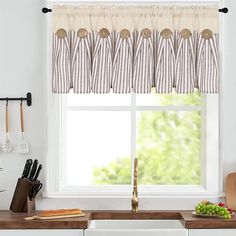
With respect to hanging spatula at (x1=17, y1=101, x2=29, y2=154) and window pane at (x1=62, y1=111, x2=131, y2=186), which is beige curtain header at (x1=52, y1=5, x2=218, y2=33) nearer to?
hanging spatula at (x1=17, y1=101, x2=29, y2=154)

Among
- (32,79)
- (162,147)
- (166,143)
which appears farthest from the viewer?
(166,143)

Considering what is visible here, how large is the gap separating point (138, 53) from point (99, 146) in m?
6.31

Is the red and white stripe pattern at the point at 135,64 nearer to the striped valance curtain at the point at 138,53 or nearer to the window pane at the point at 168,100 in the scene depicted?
the striped valance curtain at the point at 138,53

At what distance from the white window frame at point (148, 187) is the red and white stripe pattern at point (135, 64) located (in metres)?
0.14

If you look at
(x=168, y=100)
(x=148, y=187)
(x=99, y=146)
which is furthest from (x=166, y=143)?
(x=148, y=187)

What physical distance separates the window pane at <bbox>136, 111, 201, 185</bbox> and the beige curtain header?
808cm

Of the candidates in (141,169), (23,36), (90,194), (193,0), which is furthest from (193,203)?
(141,169)

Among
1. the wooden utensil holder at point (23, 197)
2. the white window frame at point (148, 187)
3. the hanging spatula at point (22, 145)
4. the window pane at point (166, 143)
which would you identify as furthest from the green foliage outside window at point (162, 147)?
the wooden utensil holder at point (23, 197)

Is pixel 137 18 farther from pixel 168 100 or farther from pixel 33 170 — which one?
pixel 168 100

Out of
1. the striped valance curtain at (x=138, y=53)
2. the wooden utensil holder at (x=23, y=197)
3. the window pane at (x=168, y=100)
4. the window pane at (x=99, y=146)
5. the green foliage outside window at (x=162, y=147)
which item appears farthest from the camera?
the green foliage outside window at (x=162, y=147)

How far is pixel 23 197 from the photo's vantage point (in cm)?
446

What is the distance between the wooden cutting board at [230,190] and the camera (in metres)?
4.54

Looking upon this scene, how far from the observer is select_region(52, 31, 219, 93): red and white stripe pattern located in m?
4.56

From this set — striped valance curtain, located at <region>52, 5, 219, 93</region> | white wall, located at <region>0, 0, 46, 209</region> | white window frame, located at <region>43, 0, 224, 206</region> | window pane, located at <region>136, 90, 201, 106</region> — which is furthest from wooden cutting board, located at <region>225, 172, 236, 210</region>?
window pane, located at <region>136, 90, 201, 106</region>
